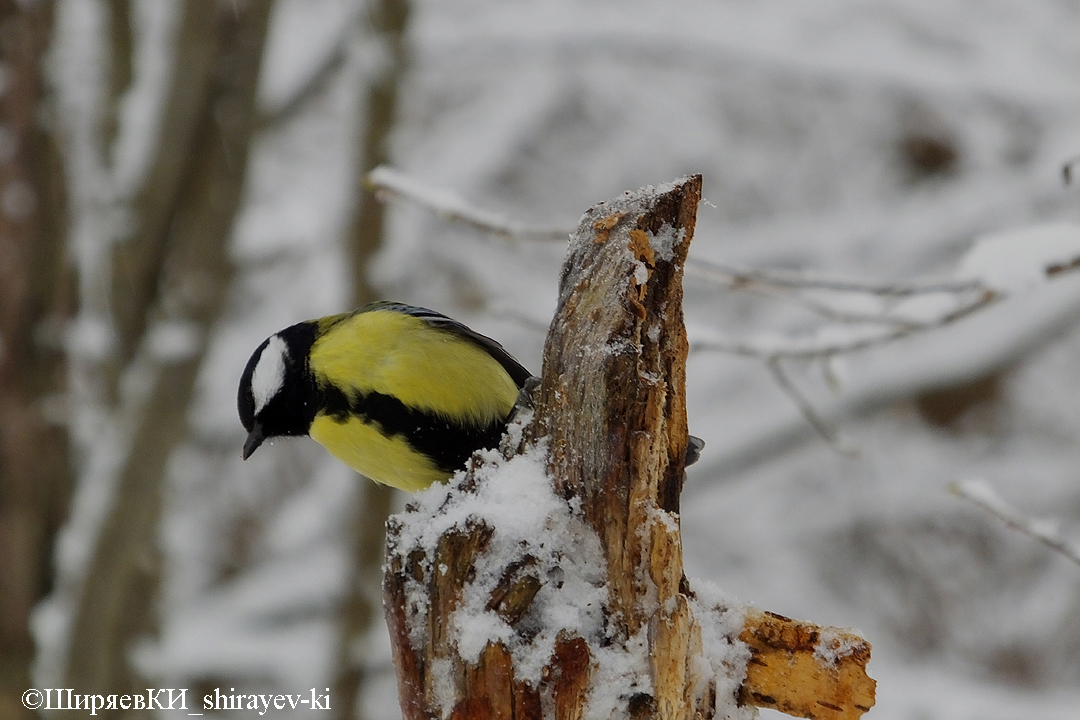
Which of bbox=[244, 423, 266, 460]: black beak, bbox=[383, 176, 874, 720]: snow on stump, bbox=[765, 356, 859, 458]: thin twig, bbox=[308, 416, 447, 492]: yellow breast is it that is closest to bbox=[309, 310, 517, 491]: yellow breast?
bbox=[308, 416, 447, 492]: yellow breast

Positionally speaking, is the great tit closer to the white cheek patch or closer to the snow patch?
the white cheek patch

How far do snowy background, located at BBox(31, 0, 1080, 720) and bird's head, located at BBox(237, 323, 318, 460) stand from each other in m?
2.16

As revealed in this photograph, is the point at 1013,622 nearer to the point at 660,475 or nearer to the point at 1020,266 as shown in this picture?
the point at 1020,266

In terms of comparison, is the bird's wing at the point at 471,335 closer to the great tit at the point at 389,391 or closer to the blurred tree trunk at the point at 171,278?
the great tit at the point at 389,391

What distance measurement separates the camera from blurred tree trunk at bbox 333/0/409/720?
4402mm

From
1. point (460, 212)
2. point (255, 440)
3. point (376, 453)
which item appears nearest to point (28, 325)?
point (255, 440)

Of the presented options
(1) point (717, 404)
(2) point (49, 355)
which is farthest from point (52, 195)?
(1) point (717, 404)

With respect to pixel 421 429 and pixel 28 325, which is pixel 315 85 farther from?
pixel 421 429

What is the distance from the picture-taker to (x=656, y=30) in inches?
227

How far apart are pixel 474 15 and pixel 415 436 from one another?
15.4 feet

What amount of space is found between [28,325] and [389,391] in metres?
2.63

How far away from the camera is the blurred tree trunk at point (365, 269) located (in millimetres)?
4402

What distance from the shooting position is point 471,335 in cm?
230

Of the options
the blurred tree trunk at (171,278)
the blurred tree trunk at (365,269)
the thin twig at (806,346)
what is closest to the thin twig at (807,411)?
the thin twig at (806,346)
